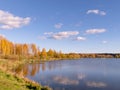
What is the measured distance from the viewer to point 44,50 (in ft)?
445

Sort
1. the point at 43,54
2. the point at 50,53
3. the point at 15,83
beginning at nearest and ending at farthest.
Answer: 1. the point at 15,83
2. the point at 43,54
3. the point at 50,53

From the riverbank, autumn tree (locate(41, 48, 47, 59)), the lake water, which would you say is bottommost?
the lake water

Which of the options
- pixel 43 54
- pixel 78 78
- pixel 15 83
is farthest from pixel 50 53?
pixel 15 83

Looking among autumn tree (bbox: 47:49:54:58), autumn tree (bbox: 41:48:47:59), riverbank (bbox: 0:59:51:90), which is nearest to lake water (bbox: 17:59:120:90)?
riverbank (bbox: 0:59:51:90)

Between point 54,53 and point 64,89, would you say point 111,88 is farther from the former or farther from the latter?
point 54,53

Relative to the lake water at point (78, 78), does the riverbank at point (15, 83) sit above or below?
above

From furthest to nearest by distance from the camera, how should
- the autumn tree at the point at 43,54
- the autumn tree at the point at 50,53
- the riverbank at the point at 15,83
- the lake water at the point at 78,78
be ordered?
the autumn tree at the point at 50,53
the autumn tree at the point at 43,54
the lake water at the point at 78,78
the riverbank at the point at 15,83

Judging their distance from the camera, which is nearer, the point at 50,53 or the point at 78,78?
the point at 78,78

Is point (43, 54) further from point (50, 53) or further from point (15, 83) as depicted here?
point (15, 83)

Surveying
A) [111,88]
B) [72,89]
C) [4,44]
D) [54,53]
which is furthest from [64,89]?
[54,53]

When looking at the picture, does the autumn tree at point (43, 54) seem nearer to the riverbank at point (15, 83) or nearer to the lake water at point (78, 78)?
the lake water at point (78, 78)

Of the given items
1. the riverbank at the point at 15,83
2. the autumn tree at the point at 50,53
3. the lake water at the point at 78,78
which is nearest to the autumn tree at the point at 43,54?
the autumn tree at the point at 50,53

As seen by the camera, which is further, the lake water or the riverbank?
the lake water

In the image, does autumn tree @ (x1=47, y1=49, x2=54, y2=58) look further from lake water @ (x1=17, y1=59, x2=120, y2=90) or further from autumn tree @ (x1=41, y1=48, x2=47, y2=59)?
lake water @ (x1=17, y1=59, x2=120, y2=90)
